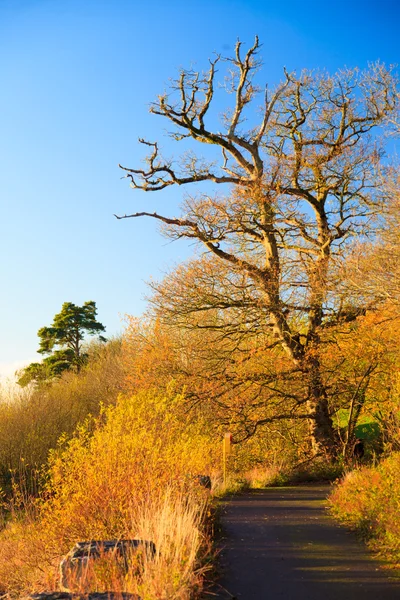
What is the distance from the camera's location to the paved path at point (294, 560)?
23.7ft

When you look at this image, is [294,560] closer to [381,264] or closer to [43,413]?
[381,264]

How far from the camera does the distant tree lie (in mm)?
42875

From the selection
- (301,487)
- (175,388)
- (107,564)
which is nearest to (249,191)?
(175,388)

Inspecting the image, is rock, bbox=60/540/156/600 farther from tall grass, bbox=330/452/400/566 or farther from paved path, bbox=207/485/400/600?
tall grass, bbox=330/452/400/566

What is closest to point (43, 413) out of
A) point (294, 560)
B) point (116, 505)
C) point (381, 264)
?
point (381, 264)

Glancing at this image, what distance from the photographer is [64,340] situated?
149 ft

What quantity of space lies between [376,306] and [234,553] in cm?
1201

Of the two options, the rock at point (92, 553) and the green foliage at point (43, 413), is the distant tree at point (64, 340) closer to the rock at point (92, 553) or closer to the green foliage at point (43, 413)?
the green foliage at point (43, 413)

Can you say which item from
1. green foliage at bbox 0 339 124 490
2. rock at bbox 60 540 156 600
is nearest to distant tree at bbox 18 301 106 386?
green foliage at bbox 0 339 124 490

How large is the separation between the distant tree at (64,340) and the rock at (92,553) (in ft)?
115

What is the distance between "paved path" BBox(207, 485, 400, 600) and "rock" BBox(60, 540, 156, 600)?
922 millimetres

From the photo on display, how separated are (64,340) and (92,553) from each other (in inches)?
1546

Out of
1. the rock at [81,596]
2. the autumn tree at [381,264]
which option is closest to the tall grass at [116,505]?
the rock at [81,596]

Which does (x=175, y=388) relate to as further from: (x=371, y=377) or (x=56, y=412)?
(x=56, y=412)
